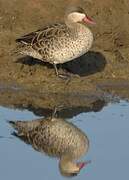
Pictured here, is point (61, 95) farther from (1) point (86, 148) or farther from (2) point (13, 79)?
(1) point (86, 148)

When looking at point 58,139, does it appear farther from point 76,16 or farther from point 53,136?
point 76,16

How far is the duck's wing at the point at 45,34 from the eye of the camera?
41.2ft

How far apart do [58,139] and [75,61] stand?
3297 millimetres

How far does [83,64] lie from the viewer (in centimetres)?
1336

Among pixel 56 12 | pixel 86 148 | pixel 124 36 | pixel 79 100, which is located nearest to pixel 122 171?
pixel 86 148

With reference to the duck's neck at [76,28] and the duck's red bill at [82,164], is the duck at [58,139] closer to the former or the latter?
the duck's red bill at [82,164]

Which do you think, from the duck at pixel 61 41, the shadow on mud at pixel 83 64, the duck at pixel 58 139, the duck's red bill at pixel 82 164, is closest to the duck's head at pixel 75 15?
the duck at pixel 61 41

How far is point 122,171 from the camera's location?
915 cm

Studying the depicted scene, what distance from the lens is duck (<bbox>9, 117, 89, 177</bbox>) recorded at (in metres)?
9.58

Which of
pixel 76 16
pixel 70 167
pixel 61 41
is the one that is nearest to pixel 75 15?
pixel 76 16

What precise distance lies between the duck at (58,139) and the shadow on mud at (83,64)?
232 centimetres

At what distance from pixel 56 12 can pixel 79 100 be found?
12.2 ft

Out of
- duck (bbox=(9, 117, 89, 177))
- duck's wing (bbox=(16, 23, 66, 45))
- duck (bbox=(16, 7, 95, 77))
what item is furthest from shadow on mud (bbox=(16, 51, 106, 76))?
duck (bbox=(9, 117, 89, 177))

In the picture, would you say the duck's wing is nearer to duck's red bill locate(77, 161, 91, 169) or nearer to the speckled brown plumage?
the speckled brown plumage
